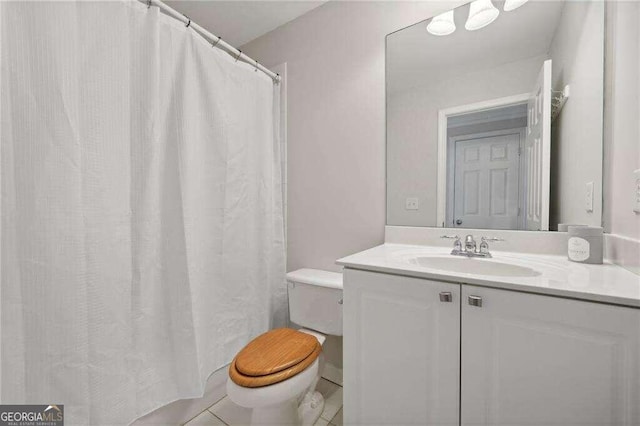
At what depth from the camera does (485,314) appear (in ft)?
2.55

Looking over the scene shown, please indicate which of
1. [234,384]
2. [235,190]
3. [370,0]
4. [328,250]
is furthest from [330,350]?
[370,0]

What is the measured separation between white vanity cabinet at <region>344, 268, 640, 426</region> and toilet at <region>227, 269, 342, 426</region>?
0.22m

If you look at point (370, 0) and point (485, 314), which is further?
point (370, 0)

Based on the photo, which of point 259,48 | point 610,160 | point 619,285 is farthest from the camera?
point 259,48

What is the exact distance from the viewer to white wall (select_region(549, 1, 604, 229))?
1020 millimetres

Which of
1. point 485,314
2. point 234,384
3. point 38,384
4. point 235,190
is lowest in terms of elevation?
point 234,384

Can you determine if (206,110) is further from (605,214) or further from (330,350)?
(605,214)

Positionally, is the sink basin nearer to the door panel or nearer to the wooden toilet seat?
the door panel

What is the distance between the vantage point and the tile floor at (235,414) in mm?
1329

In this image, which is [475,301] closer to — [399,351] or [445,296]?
[445,296]

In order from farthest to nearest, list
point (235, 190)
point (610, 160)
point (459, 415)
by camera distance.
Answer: point (235, 190) → point (610, 160) → point (459, 415)

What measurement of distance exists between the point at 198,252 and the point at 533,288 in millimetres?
1255

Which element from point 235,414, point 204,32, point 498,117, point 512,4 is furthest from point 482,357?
point 204,32

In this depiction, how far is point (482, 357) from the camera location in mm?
781
